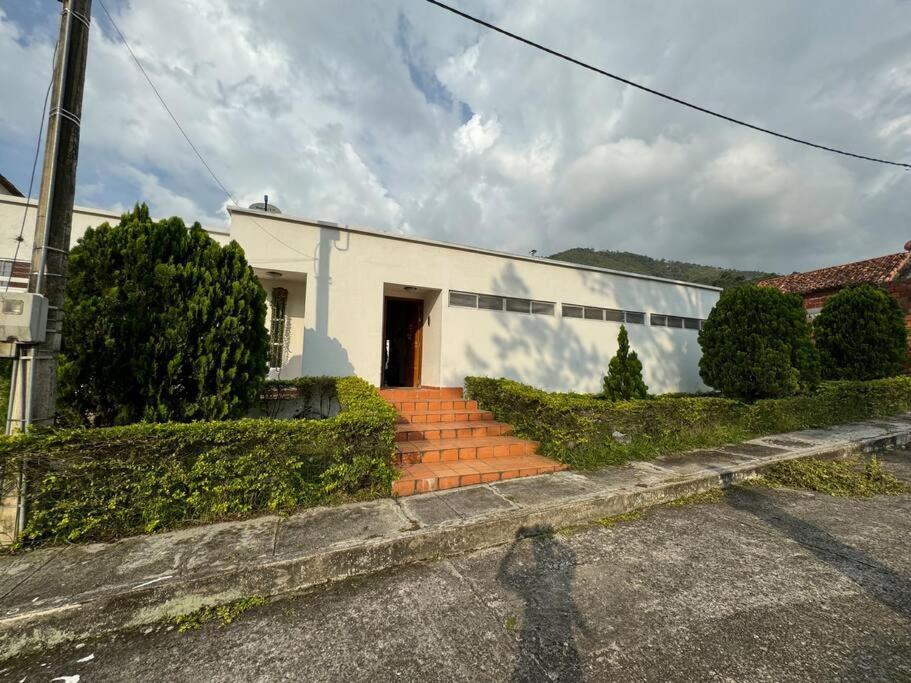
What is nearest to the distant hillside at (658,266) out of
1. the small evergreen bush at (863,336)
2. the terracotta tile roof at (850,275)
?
the terracotta tile roof at (850,275)

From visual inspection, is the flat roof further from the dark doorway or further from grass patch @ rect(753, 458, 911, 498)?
grass patch @ rect(753, 458, 911, 498)

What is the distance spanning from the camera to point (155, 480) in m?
2.96

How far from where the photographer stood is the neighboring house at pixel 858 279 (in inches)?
516

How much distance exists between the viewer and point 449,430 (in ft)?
18.3

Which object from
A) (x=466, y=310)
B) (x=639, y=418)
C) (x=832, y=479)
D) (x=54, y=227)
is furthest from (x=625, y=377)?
(x=54, y=227)

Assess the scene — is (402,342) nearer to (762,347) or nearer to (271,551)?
(271,551)

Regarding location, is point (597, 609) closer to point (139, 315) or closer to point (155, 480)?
point (155, 480)

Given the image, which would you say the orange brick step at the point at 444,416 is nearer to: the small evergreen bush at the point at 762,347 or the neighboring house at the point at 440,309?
the neighboring house at the point at 440,309

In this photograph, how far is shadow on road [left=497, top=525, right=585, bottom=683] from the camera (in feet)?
6.10

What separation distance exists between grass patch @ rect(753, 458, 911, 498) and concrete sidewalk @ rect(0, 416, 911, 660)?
1.27m

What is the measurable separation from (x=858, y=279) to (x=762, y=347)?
513 inches

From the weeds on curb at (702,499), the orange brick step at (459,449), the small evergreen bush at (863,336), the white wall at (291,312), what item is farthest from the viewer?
the small evergreen bush at (863,336)

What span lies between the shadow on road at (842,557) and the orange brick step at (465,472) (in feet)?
7.03

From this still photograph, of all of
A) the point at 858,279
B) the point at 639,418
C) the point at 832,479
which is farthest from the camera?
the point at 858,279
